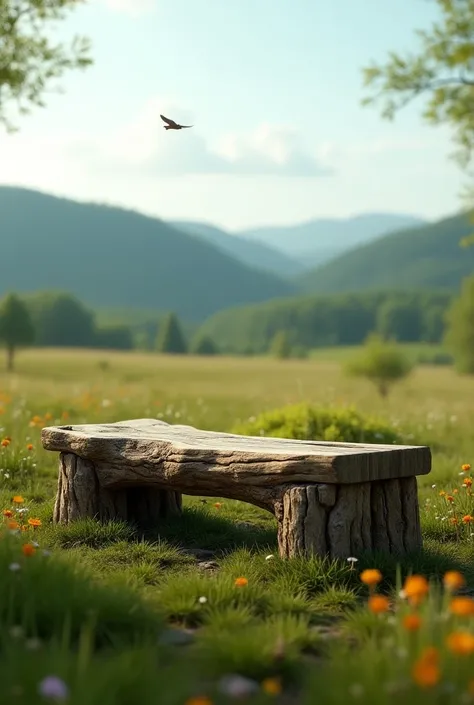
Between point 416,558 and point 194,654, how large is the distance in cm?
248

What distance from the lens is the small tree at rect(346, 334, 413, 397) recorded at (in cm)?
3089

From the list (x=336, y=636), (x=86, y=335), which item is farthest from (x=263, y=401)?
(x=86, y=335)

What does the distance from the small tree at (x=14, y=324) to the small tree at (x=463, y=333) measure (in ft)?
94.3

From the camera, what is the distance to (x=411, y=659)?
3.17 meters

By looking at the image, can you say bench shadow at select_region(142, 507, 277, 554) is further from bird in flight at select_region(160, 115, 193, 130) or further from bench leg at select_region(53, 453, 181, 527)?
bird in flight at select_region(160, 115, 193, 130)

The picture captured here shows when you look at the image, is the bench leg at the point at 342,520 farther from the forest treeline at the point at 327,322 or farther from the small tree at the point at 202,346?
the forest treeline at the point at 327,322

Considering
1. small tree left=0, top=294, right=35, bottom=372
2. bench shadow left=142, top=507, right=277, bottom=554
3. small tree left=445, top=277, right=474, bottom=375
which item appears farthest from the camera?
small tree left=445, top=277, right=474, bottom=375

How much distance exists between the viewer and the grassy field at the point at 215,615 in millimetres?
3127

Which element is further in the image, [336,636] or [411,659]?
[336,636]

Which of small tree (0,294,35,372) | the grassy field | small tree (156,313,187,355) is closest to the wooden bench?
the grassy field

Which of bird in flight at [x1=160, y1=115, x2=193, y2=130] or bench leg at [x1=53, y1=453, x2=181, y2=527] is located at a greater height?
bird in flight at [x1=160, y1=115, x2=193, y2=130]

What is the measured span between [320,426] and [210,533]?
13.3 ft

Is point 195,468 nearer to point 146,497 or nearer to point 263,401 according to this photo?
point 146,497

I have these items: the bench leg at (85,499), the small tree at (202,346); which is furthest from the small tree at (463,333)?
the bench leg at (85,499)
